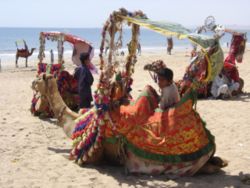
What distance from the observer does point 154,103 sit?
241 inches

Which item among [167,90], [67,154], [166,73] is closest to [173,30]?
[166,73]

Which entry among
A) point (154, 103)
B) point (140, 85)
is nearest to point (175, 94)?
point (154, 103)

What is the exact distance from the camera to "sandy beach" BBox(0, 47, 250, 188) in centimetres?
575

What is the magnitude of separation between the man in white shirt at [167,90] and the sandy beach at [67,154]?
981 millimetres

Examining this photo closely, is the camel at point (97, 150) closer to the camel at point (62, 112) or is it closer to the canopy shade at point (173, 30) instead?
the camel at point (62, 112)

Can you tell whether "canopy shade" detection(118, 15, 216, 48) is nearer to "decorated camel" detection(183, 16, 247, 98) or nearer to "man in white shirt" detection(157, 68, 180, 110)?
"man in white shirt" detection(157, 68, 180, 110)

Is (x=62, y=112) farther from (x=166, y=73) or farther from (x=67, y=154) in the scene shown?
(x=166, y=73)

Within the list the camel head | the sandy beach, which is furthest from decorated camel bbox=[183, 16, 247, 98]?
the camel head

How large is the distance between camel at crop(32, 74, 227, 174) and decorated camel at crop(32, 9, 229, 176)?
0.05 ft

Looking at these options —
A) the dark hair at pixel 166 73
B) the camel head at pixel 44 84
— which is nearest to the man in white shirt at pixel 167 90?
the dark hair at pixel 166 73

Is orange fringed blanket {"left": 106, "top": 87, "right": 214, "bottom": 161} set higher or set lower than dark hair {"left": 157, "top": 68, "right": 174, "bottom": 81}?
lower

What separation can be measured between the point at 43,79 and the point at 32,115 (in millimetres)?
2926

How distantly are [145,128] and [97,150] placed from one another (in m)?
0.81

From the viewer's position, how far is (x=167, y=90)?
5.91m
